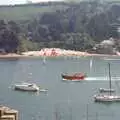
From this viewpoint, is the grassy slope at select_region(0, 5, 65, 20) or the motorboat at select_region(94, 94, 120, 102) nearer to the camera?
the motorboat at select_region(94, 94, 120, 102)

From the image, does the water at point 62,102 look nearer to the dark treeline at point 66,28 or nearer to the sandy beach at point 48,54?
the sandy beach at point 48,54

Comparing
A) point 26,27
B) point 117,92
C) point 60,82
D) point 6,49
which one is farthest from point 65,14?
point 117,92

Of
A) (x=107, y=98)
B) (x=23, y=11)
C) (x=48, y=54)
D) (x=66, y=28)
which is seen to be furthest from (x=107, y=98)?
(x=23, y=11)

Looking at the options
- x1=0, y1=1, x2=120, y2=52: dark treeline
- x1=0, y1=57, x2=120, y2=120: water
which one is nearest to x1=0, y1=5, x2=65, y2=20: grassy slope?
x1=0, y1=1, x2=120, y2=52: dark treeline

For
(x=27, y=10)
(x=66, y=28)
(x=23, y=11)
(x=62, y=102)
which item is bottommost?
(x=62, y=102)

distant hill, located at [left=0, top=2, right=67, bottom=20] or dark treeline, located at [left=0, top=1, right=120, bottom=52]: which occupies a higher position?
distant hill, located at [left=0, top=2, right=67, bottom=20]

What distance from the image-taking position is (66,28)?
7419cm

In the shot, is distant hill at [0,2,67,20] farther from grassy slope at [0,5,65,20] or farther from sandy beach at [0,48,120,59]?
sandy beach at [0,48,120,59]

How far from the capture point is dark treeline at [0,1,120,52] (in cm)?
6781

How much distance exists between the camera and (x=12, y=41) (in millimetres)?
65188

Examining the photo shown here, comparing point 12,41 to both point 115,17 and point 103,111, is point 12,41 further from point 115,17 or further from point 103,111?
point 103,111

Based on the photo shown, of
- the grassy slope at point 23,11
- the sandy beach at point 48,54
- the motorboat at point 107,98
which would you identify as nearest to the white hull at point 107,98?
the motorboat at point 107,98

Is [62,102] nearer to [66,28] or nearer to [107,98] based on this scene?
[107,98]

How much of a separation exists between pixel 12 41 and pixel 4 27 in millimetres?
5287
